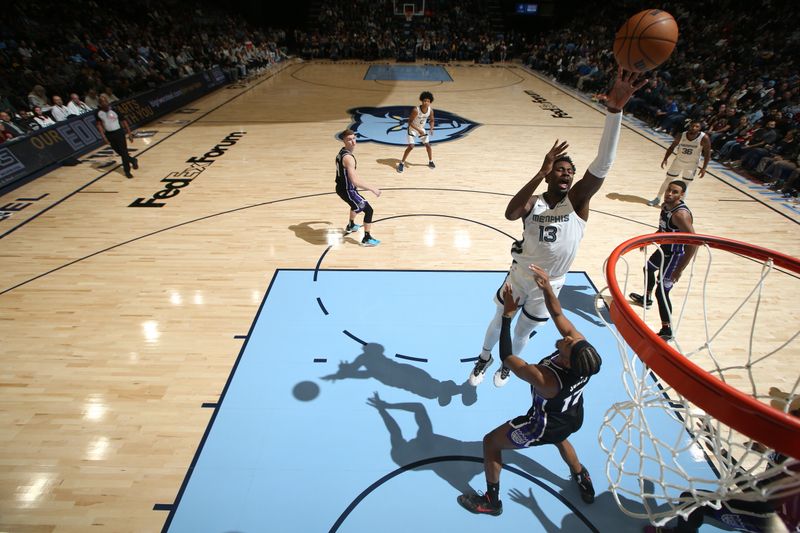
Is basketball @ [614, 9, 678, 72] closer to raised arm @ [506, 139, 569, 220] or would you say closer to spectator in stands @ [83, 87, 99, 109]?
raised arm @ [506, 139, 569, 220]

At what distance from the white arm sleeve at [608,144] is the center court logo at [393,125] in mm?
8710

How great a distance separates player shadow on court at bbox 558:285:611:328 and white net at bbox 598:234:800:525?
0.30m

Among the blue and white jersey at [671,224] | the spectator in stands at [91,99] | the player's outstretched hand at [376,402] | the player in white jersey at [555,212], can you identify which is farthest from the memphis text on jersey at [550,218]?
the spectator in stands at [91,99]

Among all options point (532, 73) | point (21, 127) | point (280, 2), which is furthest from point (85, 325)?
point (280, 2)

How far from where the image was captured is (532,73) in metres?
23.0

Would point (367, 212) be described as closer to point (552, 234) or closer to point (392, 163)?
point (552, 234)

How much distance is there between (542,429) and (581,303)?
10.1 feet

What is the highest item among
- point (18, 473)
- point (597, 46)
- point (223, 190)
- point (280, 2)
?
point (280, 2)

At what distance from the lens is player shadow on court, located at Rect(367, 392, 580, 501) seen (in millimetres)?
3305

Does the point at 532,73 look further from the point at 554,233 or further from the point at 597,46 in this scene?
the point at 554,233

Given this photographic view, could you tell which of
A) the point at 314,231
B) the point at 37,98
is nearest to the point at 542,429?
the point at 314,231

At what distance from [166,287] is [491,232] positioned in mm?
4754

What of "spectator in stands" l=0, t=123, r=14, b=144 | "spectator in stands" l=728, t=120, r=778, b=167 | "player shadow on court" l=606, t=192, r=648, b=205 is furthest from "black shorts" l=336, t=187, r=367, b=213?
"spectator in stands" l=728, t=120, r=778, b=167

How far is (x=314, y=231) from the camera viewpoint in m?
6.89
